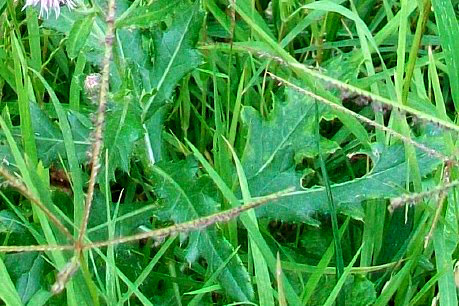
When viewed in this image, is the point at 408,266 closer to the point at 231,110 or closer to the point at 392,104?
the point at 392,104

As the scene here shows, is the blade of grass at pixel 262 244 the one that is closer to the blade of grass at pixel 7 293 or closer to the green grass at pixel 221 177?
the green grass at pixel 221 177

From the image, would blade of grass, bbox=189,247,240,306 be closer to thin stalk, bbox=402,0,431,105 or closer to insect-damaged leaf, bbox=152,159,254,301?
insect-damaged leaf, bbox=152,159,254,301

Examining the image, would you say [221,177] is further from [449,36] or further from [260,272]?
[449,36]

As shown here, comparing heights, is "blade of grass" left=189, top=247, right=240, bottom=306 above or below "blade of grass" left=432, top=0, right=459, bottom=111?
below

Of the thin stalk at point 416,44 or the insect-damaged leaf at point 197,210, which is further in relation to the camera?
the thin stalk at point 416,44

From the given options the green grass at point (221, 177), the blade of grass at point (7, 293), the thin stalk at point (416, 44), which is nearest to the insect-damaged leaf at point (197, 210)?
the green grass at point (221, 177)

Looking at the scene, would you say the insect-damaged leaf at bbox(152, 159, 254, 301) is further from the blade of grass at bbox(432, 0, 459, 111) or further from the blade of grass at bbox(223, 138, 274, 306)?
the blade of grass at bbox(432, 0, 459, 111)

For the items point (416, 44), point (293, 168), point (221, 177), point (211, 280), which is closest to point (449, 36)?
point (416, 44)

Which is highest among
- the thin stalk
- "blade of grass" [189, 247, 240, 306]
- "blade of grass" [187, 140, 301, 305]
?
the thin stalk

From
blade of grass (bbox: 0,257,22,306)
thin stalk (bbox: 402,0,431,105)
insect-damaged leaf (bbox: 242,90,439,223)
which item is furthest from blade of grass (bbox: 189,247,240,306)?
thin stalk (bbox: 402,0,431,105)

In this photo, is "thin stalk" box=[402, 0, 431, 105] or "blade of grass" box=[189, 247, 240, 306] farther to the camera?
"thin stalk" box=[402, 0, 431, 105]
